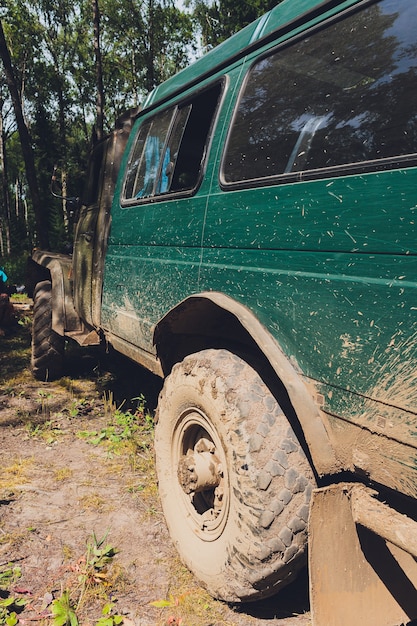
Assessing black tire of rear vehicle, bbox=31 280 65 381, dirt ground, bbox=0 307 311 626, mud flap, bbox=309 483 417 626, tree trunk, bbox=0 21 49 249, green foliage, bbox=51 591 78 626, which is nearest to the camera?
mud flap, bbox=309 483 417 626

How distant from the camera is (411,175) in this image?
1.35m

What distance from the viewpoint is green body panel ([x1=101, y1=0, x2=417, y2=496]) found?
1395mm

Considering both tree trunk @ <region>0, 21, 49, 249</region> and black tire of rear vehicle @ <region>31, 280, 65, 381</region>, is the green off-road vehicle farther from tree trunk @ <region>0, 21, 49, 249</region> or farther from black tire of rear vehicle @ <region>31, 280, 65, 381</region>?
tree trunk @ <region>0, 21, 49, 249</region>

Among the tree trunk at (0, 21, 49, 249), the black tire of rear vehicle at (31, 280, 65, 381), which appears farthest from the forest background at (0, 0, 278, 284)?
the black tire of rear vehicle at (31, 280, 65, 381)

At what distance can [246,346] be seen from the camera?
7.57 feet

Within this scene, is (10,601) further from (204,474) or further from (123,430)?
(123,430)

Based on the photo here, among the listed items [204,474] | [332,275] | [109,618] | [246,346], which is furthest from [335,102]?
[109,618]

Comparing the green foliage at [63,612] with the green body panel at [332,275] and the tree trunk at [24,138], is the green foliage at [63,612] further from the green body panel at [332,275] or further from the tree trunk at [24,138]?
the tree trunk at [24,138]

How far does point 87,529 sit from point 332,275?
6.70ft

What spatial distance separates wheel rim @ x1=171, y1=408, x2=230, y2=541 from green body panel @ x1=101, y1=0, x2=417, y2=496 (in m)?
0.63

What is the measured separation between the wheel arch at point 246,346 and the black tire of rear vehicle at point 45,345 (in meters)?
2.62

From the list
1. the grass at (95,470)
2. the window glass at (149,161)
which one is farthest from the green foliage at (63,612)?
the window glass at (149,161)

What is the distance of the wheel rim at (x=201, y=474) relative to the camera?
213 cm

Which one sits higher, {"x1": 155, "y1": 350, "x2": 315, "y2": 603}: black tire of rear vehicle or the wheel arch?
the wheel arch
